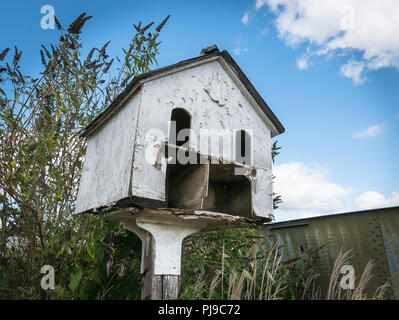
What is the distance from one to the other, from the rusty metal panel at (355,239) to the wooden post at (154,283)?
3.21m

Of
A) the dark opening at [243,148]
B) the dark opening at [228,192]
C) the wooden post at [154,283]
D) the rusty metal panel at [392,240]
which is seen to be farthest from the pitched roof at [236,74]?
the rusty metal panel at [392,240]

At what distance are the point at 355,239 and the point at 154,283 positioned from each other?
3454mm

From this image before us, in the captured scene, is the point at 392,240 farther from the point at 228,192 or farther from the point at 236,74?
the point at 236,74

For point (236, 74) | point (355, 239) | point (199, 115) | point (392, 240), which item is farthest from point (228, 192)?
point (392, 240)

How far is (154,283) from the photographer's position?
2.46 meters

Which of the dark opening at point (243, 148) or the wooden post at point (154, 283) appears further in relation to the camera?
the dark opening at point (243, 148)

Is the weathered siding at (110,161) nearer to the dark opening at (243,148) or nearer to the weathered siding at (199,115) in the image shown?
the weathered siding at (199,115)

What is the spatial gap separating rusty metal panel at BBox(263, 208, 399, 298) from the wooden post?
126 inches

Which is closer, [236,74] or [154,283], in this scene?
[154,283]

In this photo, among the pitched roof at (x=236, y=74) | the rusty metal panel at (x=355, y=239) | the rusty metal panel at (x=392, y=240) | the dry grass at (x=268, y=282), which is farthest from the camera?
the rusty metal panel at (x=355, y=239)

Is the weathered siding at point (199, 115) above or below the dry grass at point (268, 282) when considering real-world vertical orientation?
above

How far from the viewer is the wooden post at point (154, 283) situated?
8.02 feet

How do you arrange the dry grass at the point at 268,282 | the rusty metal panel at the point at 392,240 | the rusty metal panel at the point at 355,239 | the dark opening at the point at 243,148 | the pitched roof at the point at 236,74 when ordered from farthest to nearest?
the rusty metal panel at the point at 355,239, the rusty metal panel at the point at 392,240, the dark opening at the point at 243,148, the pitched roof at the point at 236,74, the dry grass at the point at 268,282

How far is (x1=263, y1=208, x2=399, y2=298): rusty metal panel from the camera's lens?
423 cm
